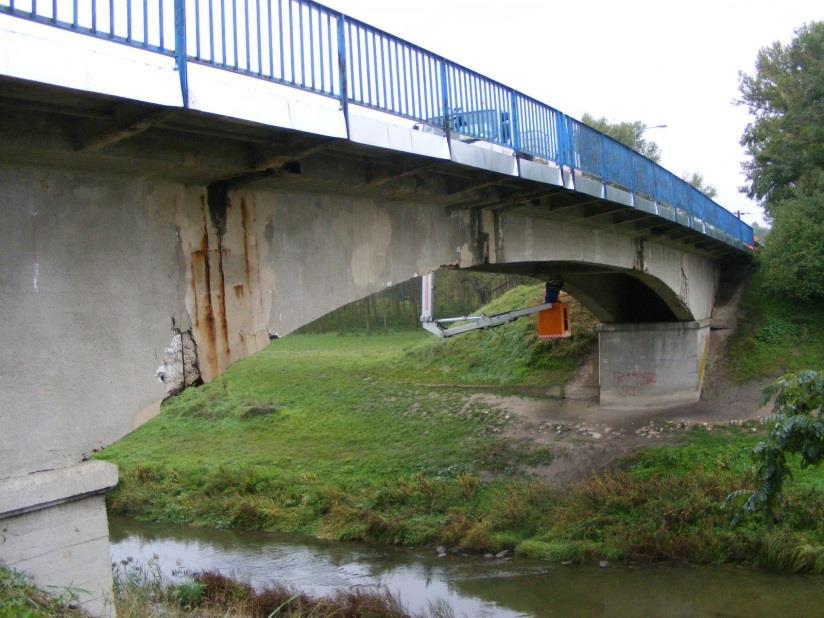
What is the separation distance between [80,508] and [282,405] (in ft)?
64.4

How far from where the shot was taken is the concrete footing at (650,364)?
21281 mm

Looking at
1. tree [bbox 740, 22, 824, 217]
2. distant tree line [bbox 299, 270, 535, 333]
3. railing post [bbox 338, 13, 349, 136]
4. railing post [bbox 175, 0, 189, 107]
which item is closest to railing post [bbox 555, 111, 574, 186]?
railing post [bbox 338, 13, 349, 136]

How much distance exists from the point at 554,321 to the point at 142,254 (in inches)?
613

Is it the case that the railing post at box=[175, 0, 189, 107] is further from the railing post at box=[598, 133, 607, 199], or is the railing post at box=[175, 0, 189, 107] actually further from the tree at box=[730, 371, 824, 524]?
the railing post at box=[598, 133, 607, 199]

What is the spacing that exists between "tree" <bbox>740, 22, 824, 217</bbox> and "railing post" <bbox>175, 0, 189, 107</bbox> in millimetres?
22822

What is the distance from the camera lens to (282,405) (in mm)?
24984

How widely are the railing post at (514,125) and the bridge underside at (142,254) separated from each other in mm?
523

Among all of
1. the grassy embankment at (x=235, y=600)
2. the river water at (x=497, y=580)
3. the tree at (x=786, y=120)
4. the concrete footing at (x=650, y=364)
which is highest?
the tree at (x=786, y=120)

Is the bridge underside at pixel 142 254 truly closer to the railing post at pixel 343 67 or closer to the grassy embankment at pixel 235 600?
the railing post at pixel 343 67

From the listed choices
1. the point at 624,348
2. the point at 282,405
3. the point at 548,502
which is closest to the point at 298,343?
the point at 282,405

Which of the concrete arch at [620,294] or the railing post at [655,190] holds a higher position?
the railing post at [655,190]

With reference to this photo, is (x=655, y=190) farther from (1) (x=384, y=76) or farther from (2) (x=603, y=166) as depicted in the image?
(1) (x=384, y=76)

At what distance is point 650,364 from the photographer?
70.8 ft

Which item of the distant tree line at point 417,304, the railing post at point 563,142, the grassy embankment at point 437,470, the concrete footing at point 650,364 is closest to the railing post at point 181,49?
the railing post at point 563,142
